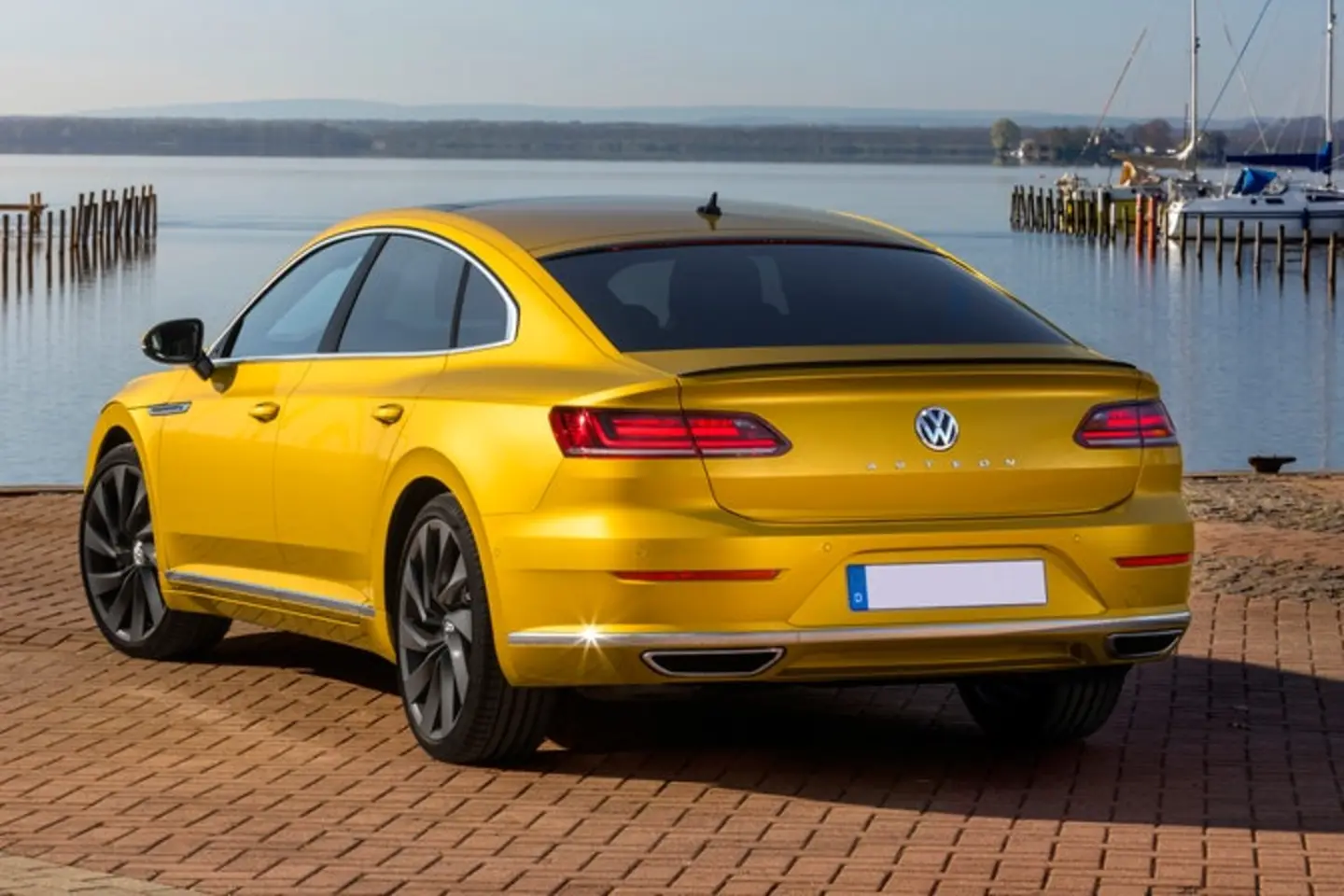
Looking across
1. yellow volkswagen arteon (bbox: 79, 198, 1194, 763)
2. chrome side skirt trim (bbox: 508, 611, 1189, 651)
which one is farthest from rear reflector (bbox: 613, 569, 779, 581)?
chrome side skirt trim (bbox: 508, 611, 1189, 651)

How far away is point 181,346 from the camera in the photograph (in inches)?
367

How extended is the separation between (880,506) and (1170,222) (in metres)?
95.1

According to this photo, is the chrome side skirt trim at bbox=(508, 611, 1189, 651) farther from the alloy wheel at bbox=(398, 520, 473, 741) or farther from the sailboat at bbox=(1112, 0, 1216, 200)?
the sailboat at bbox=(1112, 0, 1216, 200)

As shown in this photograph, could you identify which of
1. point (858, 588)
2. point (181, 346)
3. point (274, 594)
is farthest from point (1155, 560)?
point (181, 346)

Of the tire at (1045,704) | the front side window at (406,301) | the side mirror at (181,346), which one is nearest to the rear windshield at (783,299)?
the front side window at (406,301)

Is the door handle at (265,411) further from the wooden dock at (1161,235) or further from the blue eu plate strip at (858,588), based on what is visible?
the wooden dock at (1161,235)

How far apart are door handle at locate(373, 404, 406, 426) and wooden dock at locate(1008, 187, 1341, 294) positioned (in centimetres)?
6769

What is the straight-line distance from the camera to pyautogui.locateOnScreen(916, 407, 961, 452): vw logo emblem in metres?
7.28

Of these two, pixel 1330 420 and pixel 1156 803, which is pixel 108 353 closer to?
pixel 1330 420

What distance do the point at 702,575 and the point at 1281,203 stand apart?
9384 cm

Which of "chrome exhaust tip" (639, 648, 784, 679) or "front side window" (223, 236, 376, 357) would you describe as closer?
"chrome exhaust tip" (639, 648, 784, 679)

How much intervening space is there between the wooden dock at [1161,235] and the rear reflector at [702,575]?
2694 inches

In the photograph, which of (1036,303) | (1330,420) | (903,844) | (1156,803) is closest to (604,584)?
(903,844)

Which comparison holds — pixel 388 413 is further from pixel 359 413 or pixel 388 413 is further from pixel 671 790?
pixel 671 790
